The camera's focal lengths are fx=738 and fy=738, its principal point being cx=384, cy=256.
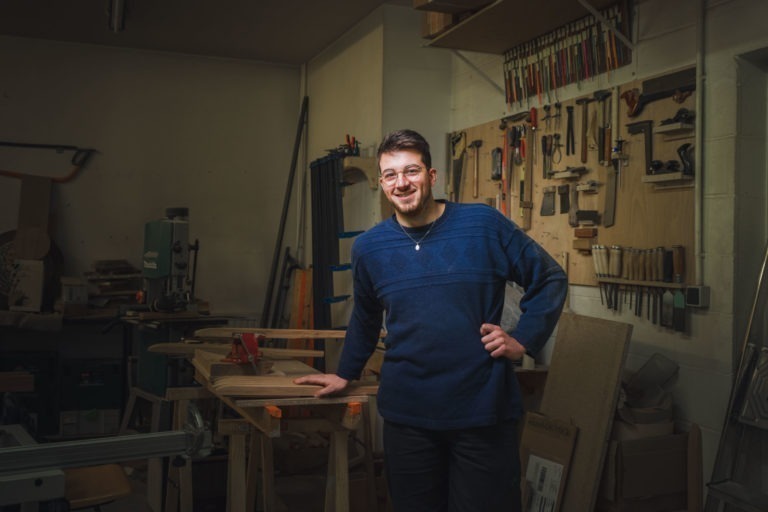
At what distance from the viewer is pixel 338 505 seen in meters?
2.32

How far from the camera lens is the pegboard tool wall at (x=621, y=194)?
9.10 ft

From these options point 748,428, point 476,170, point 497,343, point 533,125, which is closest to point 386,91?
point 476,170

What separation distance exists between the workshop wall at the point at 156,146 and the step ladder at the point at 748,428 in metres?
4.07

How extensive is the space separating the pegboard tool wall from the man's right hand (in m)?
1.40

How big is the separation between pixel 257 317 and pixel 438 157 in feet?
7.55

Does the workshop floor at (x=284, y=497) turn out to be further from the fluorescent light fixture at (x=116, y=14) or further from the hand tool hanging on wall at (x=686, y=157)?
the fluorescent light fixture at (x=116, y=14)

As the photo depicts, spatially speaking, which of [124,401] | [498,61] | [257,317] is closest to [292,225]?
[257,317]

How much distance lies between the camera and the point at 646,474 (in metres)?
2.67

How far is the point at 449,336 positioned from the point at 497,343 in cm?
12

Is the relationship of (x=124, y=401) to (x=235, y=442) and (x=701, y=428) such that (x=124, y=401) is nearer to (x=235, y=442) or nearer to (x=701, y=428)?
(x=235, y=442)

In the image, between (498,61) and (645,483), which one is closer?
(645,483)

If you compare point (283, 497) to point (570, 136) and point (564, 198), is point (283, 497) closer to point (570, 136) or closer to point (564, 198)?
point (564, 198)

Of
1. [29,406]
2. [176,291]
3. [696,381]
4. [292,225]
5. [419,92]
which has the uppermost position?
[419,92]

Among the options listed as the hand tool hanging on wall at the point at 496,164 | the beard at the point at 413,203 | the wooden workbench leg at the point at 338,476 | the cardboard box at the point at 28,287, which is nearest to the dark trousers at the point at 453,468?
the wooden workbench leg at the point at 338,476
